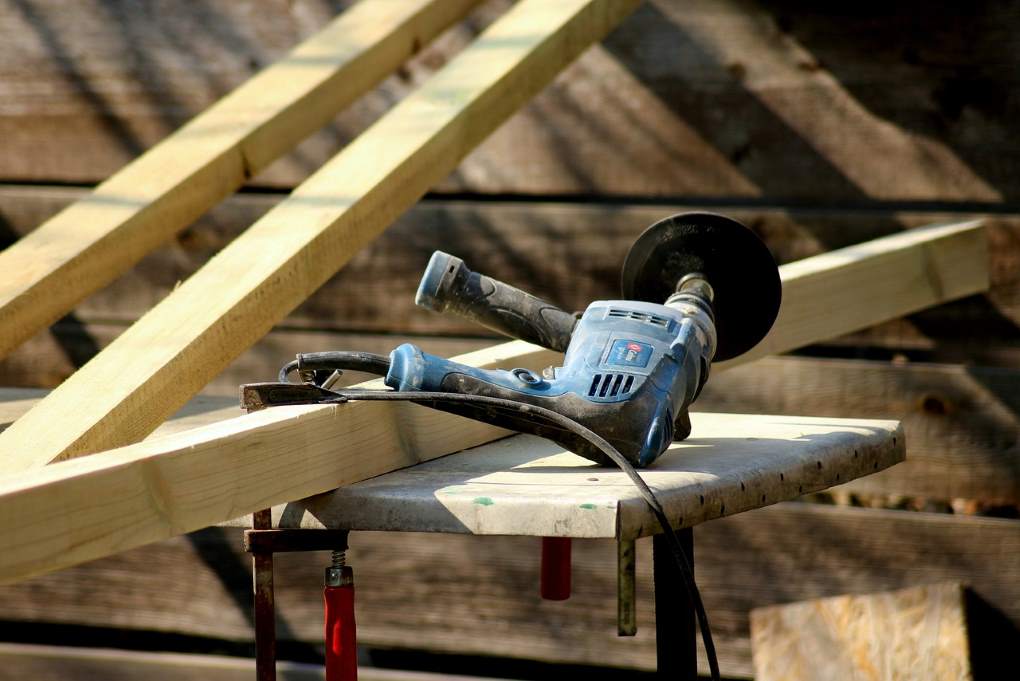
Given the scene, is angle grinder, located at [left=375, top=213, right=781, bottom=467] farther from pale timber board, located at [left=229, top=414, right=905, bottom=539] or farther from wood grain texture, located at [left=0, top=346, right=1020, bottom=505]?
wood grain texture, located at [left=0, top=346, right=1020, bottom=505]

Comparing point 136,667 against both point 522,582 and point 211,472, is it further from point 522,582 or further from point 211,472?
point 211,472

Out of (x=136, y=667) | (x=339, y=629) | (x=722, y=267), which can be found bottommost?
(x=136, y=667)

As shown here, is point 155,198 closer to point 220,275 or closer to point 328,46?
point 220,275

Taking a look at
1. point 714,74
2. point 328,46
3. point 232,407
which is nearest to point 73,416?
point 232,407

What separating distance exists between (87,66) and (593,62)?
3.09 ft

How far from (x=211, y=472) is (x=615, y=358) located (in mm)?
376

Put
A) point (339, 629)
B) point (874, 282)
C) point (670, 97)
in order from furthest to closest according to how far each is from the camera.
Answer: point (670, 97) < point (874, 282) < point (339, 629)

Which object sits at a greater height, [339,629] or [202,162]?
[202,162]

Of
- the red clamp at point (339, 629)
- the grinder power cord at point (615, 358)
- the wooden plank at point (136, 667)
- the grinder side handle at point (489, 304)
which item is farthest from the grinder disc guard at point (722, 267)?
the wooden plank at point (136, 667)

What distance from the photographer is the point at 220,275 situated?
1.27m

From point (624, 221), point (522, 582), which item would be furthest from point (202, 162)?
point (522, 582)

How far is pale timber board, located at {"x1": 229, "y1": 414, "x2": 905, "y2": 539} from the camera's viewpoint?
3.04ft

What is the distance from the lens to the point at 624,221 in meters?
2.07

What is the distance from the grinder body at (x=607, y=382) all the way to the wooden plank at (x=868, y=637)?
3.07 ft
